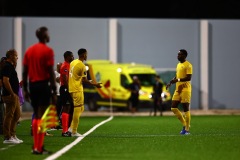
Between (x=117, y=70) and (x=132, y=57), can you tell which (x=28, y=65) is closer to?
(x=117, y=70)

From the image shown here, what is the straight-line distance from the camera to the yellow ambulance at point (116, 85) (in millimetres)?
40750

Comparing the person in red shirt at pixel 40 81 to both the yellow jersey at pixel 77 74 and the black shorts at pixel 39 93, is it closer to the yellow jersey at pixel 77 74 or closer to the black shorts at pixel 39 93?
the black shorts at pixel 39 93

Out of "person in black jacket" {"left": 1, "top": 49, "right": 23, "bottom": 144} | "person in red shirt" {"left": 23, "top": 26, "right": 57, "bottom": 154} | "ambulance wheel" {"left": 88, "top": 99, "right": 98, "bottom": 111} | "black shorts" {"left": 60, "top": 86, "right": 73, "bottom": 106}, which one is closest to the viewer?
"person in red shirt" {"left": 23, "top": 26, "right": 57, "bottom": 154}

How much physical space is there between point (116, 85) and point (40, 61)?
26376 mm

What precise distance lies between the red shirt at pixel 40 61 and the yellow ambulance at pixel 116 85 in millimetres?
25235

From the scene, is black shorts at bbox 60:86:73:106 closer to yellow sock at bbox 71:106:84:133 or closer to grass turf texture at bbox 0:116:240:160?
yellow sock at bbox 71:106:84:133

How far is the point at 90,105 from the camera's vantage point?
139ft

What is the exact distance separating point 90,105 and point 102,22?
6558 mm

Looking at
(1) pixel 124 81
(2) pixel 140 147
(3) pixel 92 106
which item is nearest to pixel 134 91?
(1) pixel 124 81

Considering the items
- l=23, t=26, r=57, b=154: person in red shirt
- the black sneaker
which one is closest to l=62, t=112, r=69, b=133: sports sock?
the black sneaker

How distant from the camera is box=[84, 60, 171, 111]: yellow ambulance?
4075 centimetres

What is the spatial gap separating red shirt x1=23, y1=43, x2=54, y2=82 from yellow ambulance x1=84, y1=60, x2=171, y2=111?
2524 cm

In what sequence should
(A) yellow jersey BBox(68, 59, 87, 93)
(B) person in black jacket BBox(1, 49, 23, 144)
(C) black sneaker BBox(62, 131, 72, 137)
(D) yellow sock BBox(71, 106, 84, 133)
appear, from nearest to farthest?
(B) person in black jacket BBox(1, 49, 23, 144) → (A) yellow jersey BBox(68, 59, 87, 93) → (D) yellow sock BBox(71, 106, 84, 133) → (C) black sneaker BBox(62, 131, 72, 137)

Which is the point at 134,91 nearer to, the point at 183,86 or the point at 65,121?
the point at 183,86
